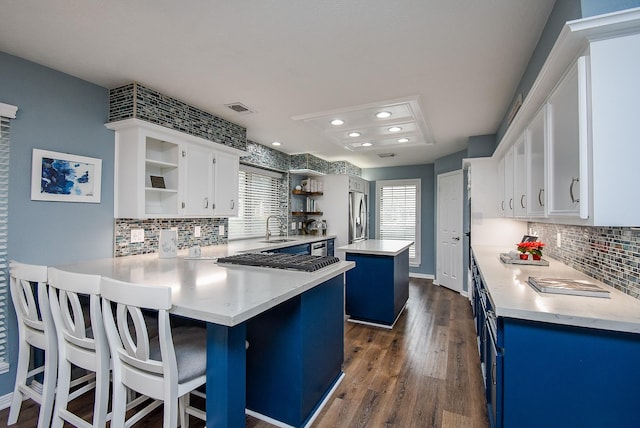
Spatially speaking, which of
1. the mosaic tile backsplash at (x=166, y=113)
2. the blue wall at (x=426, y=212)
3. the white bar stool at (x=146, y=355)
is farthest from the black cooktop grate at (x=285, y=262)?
the blue wall at (x=426, y=212)

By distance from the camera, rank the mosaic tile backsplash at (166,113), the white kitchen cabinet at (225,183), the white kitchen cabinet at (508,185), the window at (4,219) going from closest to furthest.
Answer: the window at (4,219), the mosaic tile backsplash at (166,113), the white kitchen cabinet at (508,185), the white kitchen cabinet at (225,183)

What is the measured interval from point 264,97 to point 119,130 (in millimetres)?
1273

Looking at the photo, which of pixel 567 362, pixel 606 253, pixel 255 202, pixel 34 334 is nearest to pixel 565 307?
pixel 567 362

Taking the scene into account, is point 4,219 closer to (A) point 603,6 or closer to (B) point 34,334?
(B) point 34,334

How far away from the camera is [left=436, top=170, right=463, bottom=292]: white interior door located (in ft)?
16.3

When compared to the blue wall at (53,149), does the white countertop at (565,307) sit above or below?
below

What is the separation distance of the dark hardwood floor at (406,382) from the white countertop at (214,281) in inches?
34.3

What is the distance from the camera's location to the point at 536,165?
6.55 feet

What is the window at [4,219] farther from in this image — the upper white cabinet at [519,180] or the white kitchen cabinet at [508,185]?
the white kitchen cabinet at [508,185]

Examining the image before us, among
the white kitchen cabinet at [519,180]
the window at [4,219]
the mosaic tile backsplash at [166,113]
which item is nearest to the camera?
the window at [4,219]

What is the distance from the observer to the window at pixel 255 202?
14.3ft

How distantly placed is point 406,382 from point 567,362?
1.33 m

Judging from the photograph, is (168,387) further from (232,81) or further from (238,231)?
(238,231)

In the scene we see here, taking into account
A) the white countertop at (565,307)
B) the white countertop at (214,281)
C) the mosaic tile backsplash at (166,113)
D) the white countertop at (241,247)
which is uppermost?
the mosaic tile backsplash at (166,113)
